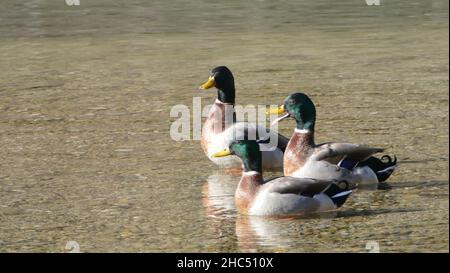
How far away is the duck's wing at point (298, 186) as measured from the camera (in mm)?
8898

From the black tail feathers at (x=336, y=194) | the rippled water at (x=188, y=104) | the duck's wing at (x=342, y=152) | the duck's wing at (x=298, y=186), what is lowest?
the rippled water at (x=188, y=104)

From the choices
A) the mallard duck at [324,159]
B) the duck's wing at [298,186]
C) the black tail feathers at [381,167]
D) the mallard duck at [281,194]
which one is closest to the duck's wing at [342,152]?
the mallard duck at [324,159]

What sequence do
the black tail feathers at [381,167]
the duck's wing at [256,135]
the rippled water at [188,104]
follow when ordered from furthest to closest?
the duck's wing at [256,135]
the black tail feathers at [381,167]
the rippled water at [188,104]

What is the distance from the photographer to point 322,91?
1416cm

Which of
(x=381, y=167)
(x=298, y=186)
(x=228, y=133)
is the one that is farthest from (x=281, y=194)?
(x=228, y=133)

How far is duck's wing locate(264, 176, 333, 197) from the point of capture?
890 cm

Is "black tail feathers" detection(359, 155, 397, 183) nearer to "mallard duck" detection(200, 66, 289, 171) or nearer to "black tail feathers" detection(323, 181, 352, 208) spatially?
"black tail feathers" detection(323, 181, 352, 208)

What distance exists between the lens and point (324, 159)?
943 centimetres

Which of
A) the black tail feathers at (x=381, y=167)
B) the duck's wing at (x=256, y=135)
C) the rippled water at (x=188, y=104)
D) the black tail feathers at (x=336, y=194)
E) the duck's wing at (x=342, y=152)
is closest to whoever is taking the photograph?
the rippled water at (x=188, y=104)

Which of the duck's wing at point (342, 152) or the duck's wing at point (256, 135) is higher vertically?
the duck's wing at point (342, 152)

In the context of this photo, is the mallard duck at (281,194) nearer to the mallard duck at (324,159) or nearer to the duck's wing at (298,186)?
the duck's wing at (298,186)

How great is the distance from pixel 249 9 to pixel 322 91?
306 inches

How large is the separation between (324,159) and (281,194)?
67 centimetres

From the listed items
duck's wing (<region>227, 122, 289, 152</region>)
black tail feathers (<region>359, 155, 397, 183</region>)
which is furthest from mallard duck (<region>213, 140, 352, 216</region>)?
duck's wing (<region>227, 122, 289, 152</region>)
